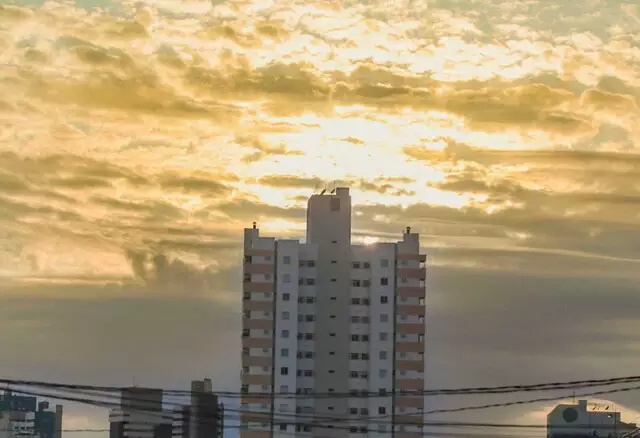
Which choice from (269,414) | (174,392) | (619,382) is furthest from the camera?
(269,414)

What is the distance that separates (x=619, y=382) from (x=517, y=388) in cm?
349

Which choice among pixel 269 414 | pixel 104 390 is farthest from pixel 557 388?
pixel 269 414

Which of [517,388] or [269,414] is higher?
[269,414]

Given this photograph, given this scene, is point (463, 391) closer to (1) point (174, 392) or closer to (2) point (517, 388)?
(2) point (517, 388)

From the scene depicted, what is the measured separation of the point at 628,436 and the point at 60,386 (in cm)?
2035

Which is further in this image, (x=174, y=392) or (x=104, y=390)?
(x=174, y=392)

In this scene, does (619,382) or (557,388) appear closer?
(619,382)

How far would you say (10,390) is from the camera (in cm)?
5953

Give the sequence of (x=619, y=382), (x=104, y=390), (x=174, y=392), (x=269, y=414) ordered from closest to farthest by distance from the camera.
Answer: (x=619, y=382) < (x=104, y=390) < (x=174, y=392) < (x=269, y=414)

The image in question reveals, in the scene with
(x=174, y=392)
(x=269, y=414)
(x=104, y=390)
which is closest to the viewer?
Answer: (x=104, y=390)

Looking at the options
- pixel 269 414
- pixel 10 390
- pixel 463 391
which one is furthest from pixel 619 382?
pixel 269 414

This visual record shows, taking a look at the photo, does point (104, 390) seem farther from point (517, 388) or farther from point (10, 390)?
point (517, 388)

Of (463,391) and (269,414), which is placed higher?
(269,414)

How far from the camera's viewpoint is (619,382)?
5475cm
